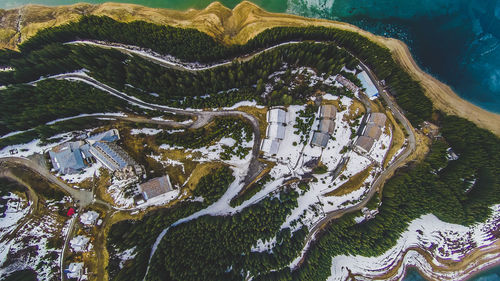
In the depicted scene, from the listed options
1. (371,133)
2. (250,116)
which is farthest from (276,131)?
(371,133)

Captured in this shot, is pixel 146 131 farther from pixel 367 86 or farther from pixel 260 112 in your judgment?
pixel 367 86

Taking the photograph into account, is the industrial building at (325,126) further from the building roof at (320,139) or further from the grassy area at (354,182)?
the grassy area at (354,182)

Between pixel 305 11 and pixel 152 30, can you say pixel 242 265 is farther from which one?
pixel 305 11

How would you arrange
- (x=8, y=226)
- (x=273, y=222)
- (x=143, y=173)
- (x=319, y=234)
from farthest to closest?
(x=319, y=234)
(x=273, y=222)
(x=143, y=173)
(x=8, y=226)

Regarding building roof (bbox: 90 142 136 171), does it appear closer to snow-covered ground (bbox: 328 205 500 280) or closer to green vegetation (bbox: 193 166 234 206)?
green vegetation (bbox: 193 166 234 206)

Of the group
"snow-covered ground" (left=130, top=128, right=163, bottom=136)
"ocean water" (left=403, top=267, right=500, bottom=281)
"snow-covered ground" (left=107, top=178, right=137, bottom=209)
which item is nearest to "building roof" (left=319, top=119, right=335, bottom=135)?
"snow-covered ground" (left=130, top=128, right=163, bottom=136)

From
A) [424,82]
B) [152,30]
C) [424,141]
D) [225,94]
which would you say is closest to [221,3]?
[152,30]

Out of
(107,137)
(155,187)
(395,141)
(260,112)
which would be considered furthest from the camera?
(395,141)
